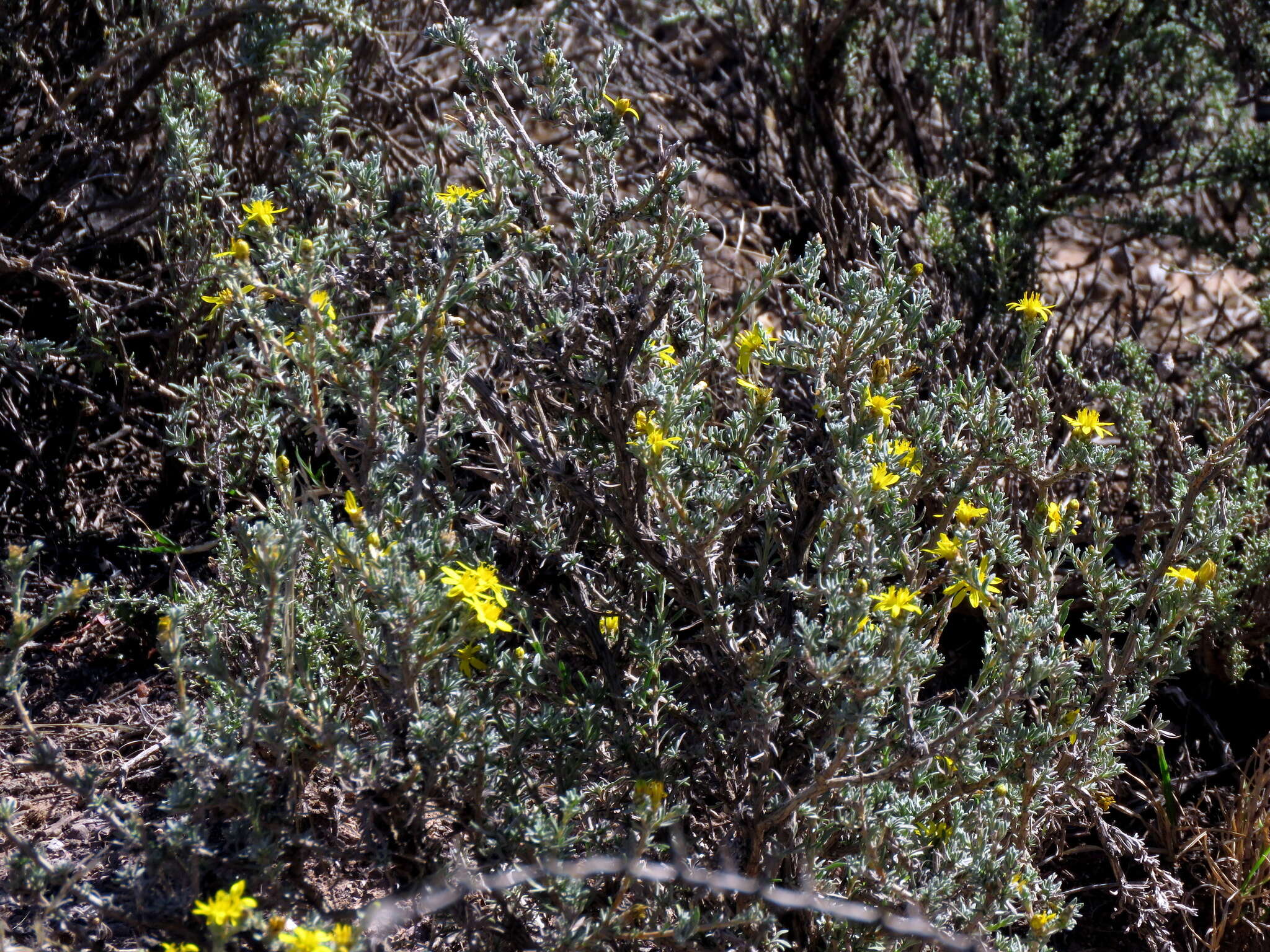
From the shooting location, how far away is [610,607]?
2.01 metres

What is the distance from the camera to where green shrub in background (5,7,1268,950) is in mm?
1615

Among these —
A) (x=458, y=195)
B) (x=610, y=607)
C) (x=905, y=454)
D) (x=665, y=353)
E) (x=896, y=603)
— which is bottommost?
(x=610, y=607)

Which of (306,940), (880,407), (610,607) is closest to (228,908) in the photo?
(306,940)

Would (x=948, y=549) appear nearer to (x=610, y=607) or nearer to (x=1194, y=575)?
(x=1194, y=575)

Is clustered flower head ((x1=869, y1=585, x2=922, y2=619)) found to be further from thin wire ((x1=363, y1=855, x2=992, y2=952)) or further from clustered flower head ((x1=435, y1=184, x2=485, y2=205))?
clustered flower head ((x1=435, y1=184, x2=485, y2=205))

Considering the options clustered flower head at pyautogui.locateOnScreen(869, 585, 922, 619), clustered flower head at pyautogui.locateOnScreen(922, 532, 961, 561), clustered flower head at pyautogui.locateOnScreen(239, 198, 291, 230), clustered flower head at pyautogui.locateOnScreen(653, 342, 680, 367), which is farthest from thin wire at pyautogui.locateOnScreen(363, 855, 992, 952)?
clustered flower head at pyautogui.locateOnScreen(239, 198, 291, 230)

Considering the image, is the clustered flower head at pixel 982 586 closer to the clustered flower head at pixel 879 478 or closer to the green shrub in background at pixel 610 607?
the green shrub in background at pixel 610 607

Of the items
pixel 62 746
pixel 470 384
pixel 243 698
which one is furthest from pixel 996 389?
pixel 62 746

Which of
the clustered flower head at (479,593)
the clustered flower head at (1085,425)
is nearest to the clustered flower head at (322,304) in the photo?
the clustered flower head at (479,593)

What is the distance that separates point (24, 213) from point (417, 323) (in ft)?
6.13

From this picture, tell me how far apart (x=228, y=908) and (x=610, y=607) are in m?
0.84

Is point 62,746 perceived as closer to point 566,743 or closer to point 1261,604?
point 566,743

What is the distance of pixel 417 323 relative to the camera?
1730 mm

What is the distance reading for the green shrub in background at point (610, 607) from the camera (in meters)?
1.62
